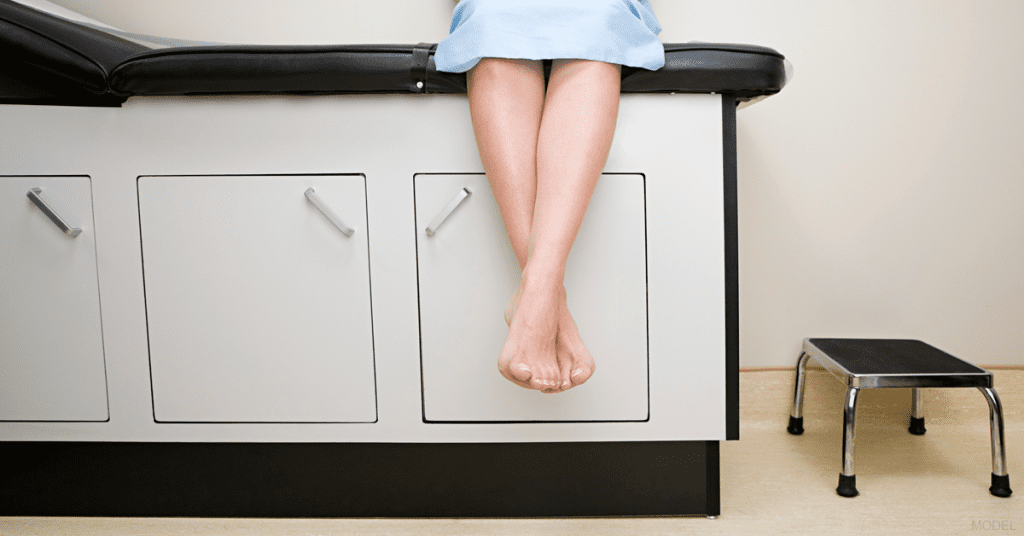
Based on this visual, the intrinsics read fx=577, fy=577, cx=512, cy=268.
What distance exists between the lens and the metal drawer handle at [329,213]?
0.79 meters

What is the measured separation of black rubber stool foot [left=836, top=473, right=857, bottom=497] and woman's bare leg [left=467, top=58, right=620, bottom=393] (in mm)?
502

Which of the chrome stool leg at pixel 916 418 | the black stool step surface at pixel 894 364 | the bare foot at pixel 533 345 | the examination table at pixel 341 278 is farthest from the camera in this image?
the chrome stool leg at pixel 916 418

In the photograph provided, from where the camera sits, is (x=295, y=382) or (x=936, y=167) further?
(x=936, y=167)

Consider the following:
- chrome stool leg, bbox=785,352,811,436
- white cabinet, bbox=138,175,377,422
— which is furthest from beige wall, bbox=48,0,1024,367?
white cabinet, bbox=138,175,377,422

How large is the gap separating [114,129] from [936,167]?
4.79ft

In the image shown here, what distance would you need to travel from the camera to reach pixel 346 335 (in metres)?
0.82

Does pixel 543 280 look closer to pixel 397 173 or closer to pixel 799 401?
pixel 397 173

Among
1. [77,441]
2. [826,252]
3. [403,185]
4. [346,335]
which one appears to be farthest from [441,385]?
[826,252]

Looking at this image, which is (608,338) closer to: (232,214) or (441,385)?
(441,385)

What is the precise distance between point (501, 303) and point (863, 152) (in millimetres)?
864

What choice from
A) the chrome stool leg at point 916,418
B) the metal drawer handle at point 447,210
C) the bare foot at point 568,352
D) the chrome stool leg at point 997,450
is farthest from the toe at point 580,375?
the chrome stool leg at point 916,418

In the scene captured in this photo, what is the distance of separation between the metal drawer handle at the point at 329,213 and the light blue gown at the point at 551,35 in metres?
0.24

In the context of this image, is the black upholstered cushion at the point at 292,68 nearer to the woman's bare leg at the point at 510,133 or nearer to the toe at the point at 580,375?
the woman's bare leg at the point at 510,133

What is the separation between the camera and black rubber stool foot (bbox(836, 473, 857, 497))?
886 mm
